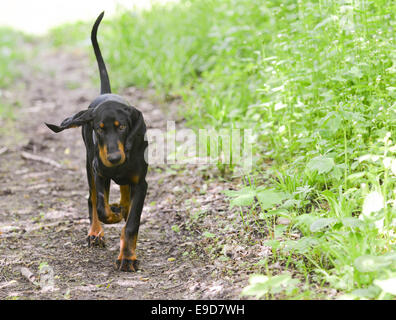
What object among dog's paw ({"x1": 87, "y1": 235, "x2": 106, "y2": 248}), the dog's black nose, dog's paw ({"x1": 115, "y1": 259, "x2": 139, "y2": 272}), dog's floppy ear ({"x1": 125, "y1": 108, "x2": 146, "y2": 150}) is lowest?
dog's paw ({"x1": 115, "y1": 259, "x2": 139, "y2": 272})

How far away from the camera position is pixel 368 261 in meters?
2.39

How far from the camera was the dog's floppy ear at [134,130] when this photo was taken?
336 cm

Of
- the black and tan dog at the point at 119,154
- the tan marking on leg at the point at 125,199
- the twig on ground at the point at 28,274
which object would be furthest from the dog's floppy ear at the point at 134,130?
the twig on ground at the point at 28,274

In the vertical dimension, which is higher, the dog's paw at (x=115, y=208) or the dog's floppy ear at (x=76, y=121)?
the dog's floppy ear at (x=76, y=121)

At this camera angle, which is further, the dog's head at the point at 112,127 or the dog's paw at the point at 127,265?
the dog's paw at the point at 127,265

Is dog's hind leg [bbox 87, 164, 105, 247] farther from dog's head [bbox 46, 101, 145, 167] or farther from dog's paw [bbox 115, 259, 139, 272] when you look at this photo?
dog's head [bbox 46, 101, 145, 167]

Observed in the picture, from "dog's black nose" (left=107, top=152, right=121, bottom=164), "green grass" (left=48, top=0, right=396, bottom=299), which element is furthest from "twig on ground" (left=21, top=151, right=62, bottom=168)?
"dog's black nose" (left=107, top=152, right=121, bottom=164)

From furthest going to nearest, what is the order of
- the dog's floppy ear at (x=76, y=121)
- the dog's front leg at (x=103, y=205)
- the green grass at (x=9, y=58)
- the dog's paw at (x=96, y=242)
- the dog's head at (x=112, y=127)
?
the green grass at (x=9, y=58), the dog's paw at (x=96, y=242), the dog's front leg at (x=103, y=205), the dog's floppy ear at (x=76, y=121), the dog's head at (x=112, y=127)

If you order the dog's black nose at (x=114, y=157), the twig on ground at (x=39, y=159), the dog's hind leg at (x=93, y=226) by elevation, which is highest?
the dog's black nose at (x=114, y=157)

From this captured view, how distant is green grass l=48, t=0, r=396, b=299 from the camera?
104 inches

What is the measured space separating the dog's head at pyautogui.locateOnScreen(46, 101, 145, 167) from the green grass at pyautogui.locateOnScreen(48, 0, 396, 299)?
31.5 inches

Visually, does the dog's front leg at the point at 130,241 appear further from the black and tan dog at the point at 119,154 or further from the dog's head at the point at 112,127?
the dog's head at the point at 112,127

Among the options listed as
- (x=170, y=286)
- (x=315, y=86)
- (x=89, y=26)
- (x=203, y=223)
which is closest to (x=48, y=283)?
(x=170, y=286)

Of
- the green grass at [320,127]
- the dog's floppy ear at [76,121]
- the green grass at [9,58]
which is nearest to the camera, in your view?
the green grass at [320,127]
